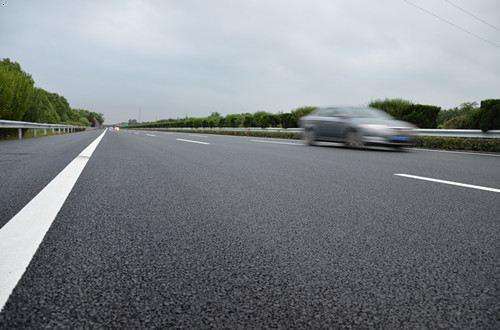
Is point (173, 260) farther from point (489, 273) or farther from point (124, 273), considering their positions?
point (489, 273)

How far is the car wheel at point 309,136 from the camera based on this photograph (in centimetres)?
1460

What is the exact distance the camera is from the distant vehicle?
11.9 m

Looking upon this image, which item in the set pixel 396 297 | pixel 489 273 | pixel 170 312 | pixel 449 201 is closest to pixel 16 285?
pixel 170 312

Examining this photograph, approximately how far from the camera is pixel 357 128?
12.5 metres

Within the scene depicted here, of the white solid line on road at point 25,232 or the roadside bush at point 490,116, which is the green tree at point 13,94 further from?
the roadside bush at point 490,116

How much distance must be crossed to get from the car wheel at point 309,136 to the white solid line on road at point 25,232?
36.2 feet

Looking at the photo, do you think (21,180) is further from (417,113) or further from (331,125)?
(417,113)

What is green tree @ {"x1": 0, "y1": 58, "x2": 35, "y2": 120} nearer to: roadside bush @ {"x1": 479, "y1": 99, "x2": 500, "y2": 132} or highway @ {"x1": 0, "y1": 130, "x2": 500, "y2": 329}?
highway @ {"x1": 0, "y1": 130, "x2": 500, "y2": 329}

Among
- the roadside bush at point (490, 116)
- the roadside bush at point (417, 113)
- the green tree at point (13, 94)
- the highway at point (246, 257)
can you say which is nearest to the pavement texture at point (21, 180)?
the highway at point (246, 257)

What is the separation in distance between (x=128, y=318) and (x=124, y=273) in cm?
49

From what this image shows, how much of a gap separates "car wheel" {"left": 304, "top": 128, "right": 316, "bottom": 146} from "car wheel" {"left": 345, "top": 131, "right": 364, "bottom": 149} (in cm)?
168


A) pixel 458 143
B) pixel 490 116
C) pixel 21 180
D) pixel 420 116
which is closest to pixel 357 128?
pixel 458 143

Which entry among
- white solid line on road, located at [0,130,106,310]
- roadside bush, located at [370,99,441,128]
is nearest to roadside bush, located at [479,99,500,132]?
roadside bush, located at [370,99,441,128]

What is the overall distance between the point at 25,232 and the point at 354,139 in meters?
11.2
